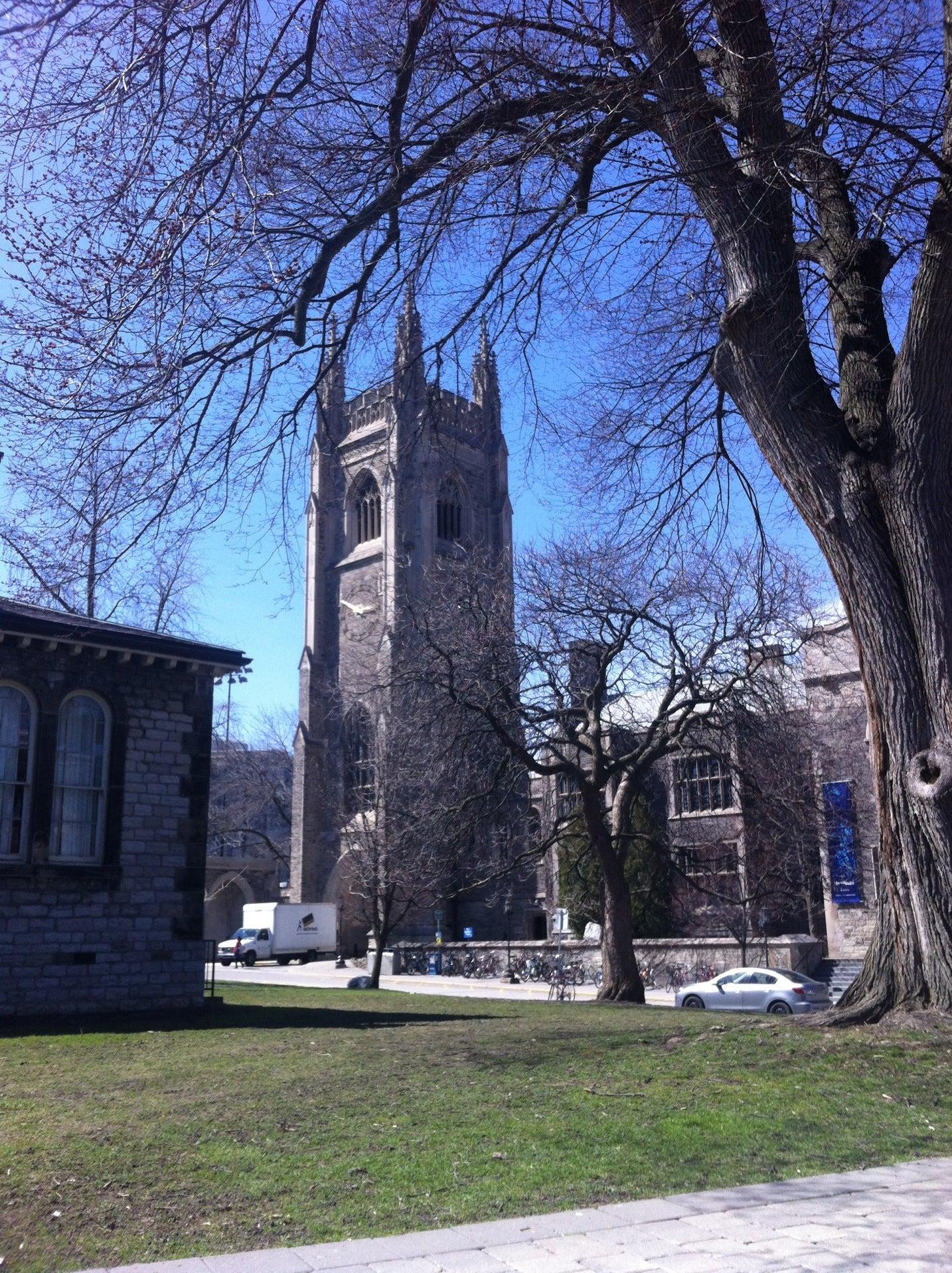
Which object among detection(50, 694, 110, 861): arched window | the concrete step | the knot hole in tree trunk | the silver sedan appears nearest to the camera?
the knot hole in tree trunk

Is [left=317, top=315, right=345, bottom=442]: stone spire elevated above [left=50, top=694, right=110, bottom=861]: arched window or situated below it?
above

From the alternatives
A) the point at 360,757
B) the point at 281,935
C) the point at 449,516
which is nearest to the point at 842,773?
the point at 360,757

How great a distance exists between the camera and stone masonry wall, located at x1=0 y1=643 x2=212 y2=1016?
54.6 ft

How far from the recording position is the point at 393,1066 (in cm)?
1005

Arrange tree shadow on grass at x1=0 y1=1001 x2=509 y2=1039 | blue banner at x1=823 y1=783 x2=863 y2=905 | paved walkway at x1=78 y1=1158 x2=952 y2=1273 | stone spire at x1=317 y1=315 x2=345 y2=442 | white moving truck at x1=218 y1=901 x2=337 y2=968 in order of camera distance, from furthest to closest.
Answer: white moving truck at x1=218 y1=901 x2=337 y2=968 < blue banner at x1=823 y1=783 x2=863 y2=905 < tree shadow on grass at x1=0 y1=1001 x2=509 y2=1039 < stone spire at x1=317 y1=315 x2=345 y2=442 < paved walkway at x1=78 y1=1158 x2=952 y2=1273

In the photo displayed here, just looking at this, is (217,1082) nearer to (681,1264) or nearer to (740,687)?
(681,1264)

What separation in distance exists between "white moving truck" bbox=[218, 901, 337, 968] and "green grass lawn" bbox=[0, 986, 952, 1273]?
43.3 metres

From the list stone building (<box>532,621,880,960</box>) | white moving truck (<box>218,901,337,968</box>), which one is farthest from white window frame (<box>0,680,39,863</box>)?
white moving truck (<box>218,901,337,968</box>)

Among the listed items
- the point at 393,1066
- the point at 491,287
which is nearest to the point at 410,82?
the point at 491,287

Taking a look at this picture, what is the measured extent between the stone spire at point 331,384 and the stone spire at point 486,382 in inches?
53.4

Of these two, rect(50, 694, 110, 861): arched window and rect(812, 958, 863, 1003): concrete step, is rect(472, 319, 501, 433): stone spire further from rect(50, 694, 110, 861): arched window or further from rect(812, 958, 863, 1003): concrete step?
rect(812, 958, 863, 1003): concrete step

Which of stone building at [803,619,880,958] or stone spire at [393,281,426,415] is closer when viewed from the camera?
stone spire at [393,281,426,415]

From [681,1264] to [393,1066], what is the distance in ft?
18.9

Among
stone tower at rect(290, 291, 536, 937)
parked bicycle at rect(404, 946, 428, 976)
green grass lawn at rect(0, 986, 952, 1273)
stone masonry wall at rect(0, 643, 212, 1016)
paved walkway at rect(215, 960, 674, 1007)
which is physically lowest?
paved walkway at rect(215, 960, 674, 1007)
